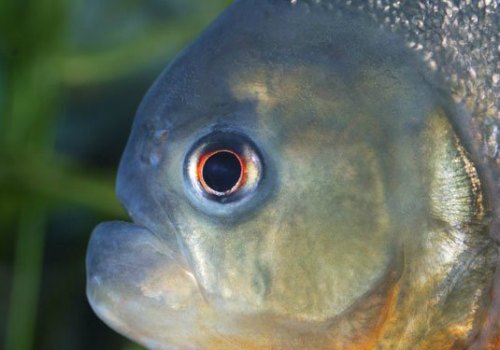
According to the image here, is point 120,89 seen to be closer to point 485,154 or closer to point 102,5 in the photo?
point 102,5

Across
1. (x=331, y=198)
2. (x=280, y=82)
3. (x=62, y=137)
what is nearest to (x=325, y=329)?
(x=331, y=198)

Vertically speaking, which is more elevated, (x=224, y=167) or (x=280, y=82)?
(x=280, y=82)

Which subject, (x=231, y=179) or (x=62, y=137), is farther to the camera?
(x=62, y=137)

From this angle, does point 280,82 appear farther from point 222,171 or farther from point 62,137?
point 62,137

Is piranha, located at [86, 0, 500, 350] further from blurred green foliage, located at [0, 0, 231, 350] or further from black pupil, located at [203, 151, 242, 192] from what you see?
blurred green foliage, located at [0, 0, 231, 350]

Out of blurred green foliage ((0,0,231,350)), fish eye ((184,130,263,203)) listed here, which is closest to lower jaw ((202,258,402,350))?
fish eye ((184,130,263,203))

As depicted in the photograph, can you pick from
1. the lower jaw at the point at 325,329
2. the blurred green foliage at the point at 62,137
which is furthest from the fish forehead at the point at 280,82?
the blurred green foliage at the point at 62,137

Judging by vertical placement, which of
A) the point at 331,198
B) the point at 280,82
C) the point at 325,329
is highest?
the point at 280,82
